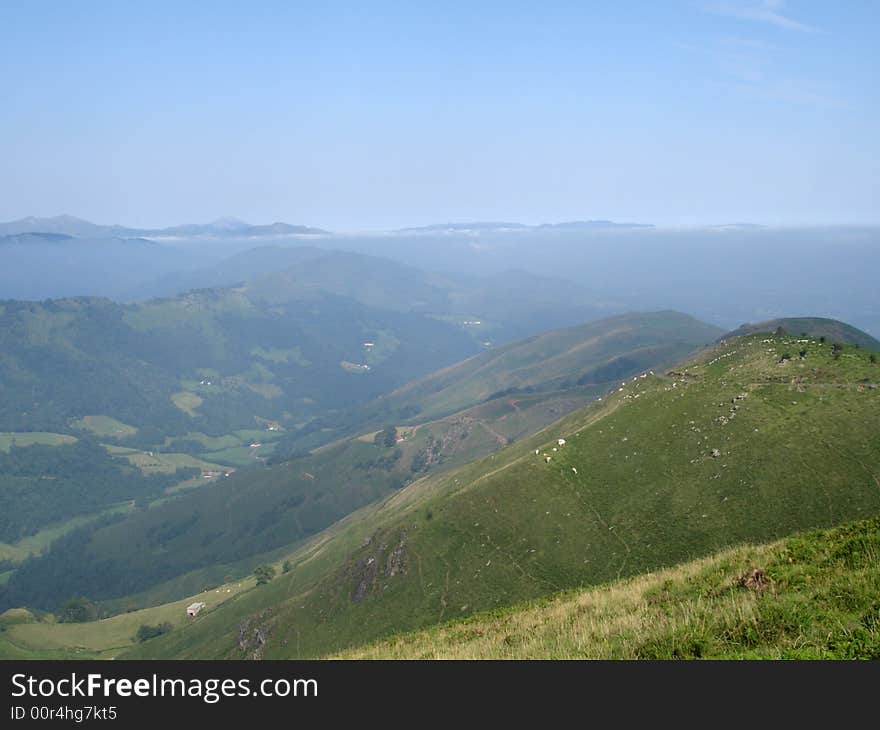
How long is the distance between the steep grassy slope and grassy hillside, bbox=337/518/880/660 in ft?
133

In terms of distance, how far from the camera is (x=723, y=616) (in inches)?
532

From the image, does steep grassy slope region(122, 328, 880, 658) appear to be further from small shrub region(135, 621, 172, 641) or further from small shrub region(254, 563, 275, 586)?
small shrub region(135, 621, 172, 641)

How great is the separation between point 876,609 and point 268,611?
11605cm

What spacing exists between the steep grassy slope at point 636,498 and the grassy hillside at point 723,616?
40.5 m

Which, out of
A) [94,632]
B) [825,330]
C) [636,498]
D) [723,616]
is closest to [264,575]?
[94,632]

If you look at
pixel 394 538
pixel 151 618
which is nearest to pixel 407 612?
pixel 394 538

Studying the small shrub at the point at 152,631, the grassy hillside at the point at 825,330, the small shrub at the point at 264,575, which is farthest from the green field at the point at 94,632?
the grassy hillside at the point at 825,330

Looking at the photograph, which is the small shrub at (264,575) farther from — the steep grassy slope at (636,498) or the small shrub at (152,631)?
the steep grassy slope at (636,498)

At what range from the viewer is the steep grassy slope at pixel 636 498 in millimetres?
59000

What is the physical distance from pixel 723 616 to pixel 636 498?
6001 cm

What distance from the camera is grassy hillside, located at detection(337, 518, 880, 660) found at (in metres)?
12.0

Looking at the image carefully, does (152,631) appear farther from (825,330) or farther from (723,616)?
(825,330)
